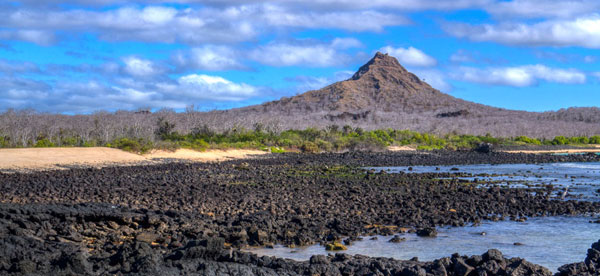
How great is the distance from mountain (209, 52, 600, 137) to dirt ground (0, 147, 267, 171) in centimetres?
4180

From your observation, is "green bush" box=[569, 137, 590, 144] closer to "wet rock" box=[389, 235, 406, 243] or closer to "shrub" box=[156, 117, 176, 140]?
"shrub" box=[156, 117, 176, 140]

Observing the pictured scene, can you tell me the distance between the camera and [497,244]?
12.2 m

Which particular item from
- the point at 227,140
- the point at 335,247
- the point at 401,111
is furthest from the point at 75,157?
the point at 401,111

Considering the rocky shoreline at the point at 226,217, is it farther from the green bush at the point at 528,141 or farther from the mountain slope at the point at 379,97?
the mountain slope at the point at 379,97

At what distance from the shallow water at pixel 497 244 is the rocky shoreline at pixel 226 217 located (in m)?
0.58

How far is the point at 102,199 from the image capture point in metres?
17.0

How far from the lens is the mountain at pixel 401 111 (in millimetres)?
90000

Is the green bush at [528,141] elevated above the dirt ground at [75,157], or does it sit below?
above

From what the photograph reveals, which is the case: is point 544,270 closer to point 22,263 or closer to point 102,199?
point 22,263

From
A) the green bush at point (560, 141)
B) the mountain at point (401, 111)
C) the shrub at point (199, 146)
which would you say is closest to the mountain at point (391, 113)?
the mountain at point (401, 111)

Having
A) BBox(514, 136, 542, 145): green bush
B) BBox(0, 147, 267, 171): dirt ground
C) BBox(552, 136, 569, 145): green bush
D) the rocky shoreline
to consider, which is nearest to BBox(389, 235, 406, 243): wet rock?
the rocky shoreline

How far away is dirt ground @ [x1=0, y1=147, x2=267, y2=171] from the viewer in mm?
28183

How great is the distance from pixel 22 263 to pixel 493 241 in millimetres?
9070

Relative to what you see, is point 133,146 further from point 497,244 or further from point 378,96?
point 378,96
